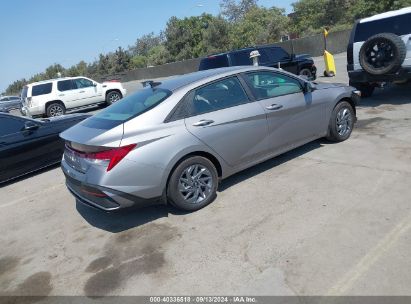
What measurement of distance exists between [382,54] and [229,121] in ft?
16.6

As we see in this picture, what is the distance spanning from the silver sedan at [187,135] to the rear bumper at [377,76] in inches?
121

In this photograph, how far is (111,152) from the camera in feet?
14.1

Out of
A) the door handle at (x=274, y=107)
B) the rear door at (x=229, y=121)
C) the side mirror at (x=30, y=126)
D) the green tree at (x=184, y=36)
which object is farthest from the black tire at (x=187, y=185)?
the green tree at (x=184, y=36)

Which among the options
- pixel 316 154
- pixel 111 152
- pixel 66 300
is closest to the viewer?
pixel 66 300

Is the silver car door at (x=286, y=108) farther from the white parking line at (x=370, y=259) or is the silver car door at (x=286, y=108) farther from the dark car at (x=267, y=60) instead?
the dark car at (x=267, y=60)

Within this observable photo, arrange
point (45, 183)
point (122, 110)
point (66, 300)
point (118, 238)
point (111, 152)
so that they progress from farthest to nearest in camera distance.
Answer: point (45, 183) < point (122, 110) < point (118, 238) < point (111, 152) < point (66, 300)

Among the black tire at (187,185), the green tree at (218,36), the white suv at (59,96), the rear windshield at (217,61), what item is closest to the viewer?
the black tire at (187,185)

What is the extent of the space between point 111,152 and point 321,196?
2.47 meters

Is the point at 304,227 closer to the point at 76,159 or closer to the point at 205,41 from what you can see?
the point at 76,159

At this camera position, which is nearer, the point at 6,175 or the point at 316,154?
the point at 316,154

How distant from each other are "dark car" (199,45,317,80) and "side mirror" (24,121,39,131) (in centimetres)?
574

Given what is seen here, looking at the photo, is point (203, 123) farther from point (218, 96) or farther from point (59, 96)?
point (59, 96)

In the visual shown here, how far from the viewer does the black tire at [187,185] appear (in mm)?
4633

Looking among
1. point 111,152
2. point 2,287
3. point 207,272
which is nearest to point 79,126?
point 111,152
